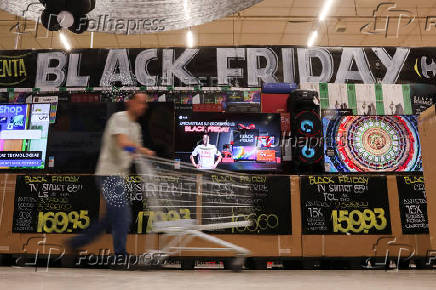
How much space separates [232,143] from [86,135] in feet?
5.51

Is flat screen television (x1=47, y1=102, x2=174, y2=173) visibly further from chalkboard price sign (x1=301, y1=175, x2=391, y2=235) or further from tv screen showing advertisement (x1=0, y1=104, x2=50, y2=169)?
chalkboard price sign (x1=301, y1=175, x2=391, y2=235)

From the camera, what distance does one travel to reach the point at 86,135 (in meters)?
4.21

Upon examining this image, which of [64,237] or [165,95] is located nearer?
[64,237]

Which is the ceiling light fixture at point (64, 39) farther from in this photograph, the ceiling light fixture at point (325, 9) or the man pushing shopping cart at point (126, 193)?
the man pushing shopping cart at point (126, 193)

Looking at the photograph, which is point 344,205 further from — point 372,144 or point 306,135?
point 372,144

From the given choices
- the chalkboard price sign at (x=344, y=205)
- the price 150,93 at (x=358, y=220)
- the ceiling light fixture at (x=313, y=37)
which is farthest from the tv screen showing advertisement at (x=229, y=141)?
the ceiling light fixture at (x=313, y=37)

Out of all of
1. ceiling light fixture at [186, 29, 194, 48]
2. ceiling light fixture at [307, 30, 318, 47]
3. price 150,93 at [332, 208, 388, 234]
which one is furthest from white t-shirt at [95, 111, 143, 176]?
ceiling light fixture at [307, 30, 318, 47]

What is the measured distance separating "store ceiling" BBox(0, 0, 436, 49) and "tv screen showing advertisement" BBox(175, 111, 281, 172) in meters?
3.07

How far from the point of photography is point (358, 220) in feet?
11.4

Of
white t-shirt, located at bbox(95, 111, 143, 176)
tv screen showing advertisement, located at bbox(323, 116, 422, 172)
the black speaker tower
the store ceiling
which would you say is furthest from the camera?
the store ceiling

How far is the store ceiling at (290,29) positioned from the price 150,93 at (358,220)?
4.19 metres

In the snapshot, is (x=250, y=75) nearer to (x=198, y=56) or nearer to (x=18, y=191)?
(x=198, y=56)

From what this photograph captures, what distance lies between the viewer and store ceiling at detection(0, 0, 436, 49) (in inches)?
269

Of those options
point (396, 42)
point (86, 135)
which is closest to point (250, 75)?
point (86, 135)
